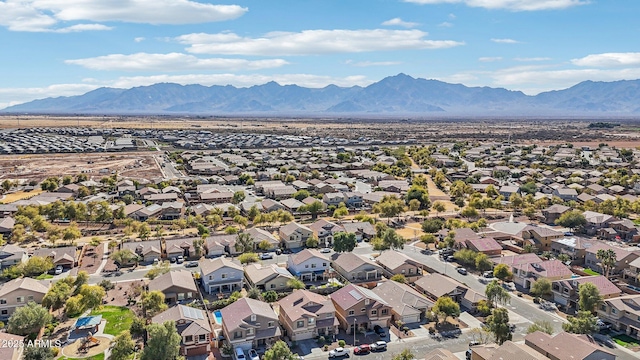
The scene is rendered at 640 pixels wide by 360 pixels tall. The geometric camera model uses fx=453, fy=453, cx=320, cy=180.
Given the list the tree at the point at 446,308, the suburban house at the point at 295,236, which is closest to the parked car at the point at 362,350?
the tree at the point at 446,308

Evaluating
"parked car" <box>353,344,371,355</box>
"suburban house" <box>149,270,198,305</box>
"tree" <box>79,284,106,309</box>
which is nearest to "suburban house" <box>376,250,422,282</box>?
"parked car" <box>353,344,371,355</box>

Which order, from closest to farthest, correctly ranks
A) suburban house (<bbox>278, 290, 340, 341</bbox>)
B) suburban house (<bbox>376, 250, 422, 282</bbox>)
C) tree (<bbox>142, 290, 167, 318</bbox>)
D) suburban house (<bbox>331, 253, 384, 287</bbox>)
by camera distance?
suburban house (<bbox>278, 290, 340, 341</bbox>) < tree (<bbox>142, 290, 167, 318</bbox>) < suburban house (<bbox>331, 253, 384, 287</bbox>) < suburban house (<bbox>376, 250, 422, 282</bbox>)

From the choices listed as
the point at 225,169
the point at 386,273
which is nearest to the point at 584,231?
the point at 386,273

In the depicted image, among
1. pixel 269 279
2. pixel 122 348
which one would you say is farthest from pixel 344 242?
pixel 122 348

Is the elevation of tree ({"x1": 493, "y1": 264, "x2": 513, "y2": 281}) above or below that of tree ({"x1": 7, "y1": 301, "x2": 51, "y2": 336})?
below

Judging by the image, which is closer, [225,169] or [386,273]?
[386,273]

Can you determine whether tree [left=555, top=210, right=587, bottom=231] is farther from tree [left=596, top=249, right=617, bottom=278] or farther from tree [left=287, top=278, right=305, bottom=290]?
tree [left=287, top=278, right=305, bottom=290]

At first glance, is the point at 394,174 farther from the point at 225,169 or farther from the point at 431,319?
the point at 431,319
